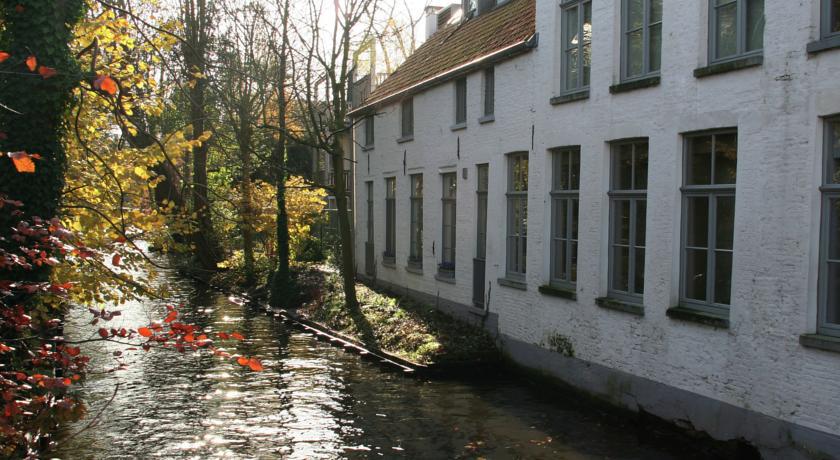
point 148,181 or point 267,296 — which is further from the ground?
point 148,181

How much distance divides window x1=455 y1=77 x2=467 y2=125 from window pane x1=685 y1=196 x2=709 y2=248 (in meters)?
7.48

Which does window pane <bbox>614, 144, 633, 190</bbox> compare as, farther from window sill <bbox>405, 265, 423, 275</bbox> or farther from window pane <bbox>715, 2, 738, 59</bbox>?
window sill <bbox>405, 265, 423, 275</bbox>

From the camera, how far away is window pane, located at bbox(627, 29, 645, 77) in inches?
403

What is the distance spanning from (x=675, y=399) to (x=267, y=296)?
1473cm

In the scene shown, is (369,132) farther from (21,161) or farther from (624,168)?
(21,161)

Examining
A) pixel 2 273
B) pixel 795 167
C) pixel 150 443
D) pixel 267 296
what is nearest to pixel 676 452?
pixel 795 167

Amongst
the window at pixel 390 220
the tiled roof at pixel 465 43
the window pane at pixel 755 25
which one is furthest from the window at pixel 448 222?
the window pane at pixel 755 25

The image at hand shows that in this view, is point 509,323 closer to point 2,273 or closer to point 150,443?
point 150,443

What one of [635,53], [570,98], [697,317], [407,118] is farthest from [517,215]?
[407,118]

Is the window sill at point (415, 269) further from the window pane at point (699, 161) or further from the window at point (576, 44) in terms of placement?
the window pane at point (699, 161)

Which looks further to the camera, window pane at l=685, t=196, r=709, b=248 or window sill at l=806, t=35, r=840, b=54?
window pane at l=685, t=196, r=709, b=248

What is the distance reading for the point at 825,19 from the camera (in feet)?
24.3

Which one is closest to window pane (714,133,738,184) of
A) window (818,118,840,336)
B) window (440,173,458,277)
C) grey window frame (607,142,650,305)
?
grey window frame (607,142,650,305)

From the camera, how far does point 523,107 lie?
1305 cm
